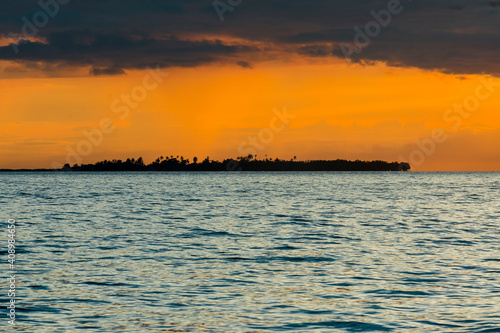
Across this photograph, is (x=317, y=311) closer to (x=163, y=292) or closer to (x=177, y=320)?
(x=177, y=320)

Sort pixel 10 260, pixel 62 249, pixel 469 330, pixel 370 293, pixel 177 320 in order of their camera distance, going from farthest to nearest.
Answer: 1. pixel 62 249
2. pixel 10 260
3. pixel 370 293
4. pixel 177 320
5. pixel 469 330

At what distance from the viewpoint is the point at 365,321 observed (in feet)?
68.7

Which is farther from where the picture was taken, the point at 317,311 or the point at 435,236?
the point at 435,236

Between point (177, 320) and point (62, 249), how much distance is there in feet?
60.3

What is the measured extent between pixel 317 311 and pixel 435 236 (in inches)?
1021

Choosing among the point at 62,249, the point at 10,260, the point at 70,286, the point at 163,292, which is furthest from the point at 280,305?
the point at 62,249

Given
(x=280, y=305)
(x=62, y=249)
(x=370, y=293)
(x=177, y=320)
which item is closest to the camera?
(x=177, y=320)

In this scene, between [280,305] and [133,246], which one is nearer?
[280,305]

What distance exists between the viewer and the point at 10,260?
32.3 metres

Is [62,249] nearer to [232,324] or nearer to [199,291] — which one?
[199,291]

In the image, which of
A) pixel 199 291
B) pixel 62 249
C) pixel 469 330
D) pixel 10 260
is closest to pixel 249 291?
pixel 199 291

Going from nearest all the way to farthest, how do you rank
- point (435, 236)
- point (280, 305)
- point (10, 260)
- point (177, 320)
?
point (177, 320) < point (280, 305) < point (10, 260) < point (435, 236)

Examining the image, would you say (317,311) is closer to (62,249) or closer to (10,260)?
(10,260)

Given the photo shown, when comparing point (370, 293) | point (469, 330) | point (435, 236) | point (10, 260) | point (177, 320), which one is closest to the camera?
point (469, 330)
